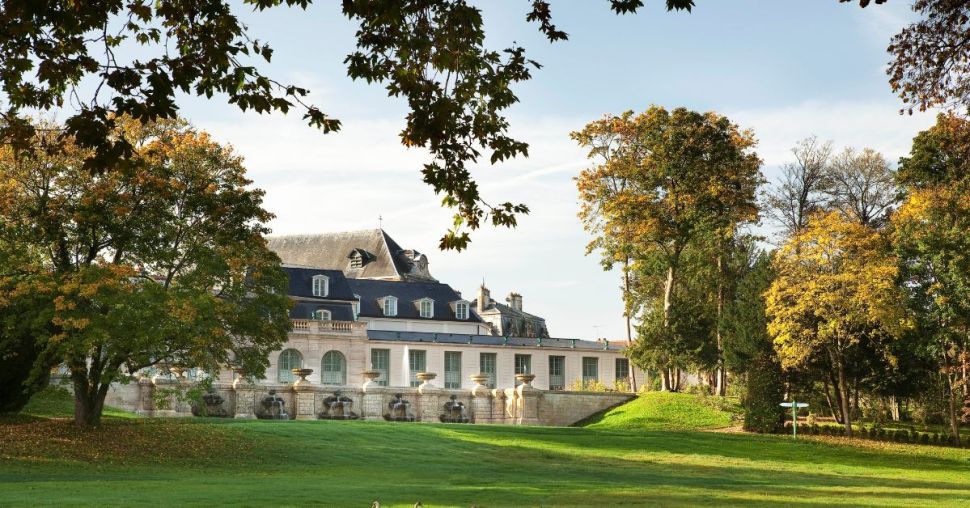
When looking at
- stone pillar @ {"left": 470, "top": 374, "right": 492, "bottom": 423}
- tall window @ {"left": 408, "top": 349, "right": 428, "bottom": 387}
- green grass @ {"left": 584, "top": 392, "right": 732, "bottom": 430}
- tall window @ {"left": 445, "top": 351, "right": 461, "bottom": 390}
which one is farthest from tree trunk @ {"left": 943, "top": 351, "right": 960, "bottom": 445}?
tall window @ {"left": 408, "top": 349, "right": 428, "bottom": 387}

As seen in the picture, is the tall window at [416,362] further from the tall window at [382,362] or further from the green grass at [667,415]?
the green grass at [667,415]

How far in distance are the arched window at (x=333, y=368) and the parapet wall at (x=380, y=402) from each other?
14338 mm

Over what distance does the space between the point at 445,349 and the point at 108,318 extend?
42.8 metres

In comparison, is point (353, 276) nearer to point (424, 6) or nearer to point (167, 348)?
point (167, 348)

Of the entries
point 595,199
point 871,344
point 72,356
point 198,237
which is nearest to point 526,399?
point 595,199

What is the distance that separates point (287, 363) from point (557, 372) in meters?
17.7

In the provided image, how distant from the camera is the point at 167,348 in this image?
2933 centimetres

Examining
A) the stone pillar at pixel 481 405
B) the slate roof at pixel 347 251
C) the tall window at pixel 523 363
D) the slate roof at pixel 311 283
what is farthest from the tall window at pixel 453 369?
the stone pillar at pixel 481 405

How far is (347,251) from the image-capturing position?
86.2 metres

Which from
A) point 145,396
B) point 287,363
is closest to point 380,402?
point 145,396

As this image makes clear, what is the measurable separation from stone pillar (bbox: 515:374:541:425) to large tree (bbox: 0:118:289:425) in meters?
20.8

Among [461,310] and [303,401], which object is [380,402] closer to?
[303,401]

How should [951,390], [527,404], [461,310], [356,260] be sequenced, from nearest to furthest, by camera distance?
1. [951,390]
2. [527,404]
3. [461,310]
4. [356,260]

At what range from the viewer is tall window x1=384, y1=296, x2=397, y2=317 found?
→ 77.0 m
